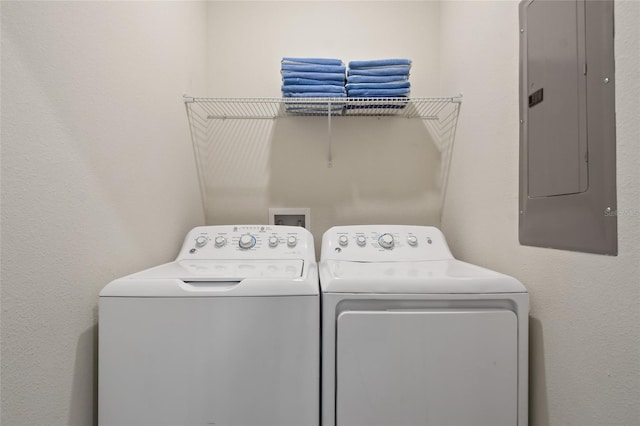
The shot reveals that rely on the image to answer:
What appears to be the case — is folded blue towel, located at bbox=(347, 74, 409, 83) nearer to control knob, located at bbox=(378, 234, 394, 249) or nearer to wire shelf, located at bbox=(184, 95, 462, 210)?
wire shelf, located at bbox=(184, 95, 462, 210)

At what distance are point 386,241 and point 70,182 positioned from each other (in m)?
1.04

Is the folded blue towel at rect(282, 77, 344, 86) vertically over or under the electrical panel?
over

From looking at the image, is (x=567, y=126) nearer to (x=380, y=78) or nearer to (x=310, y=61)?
(x=380, y=78)

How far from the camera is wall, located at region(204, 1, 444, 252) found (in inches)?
65.0

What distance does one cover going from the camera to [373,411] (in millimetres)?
Answer: 836

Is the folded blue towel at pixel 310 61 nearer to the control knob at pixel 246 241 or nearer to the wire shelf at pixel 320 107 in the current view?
the wire shelf at pixel 320 107

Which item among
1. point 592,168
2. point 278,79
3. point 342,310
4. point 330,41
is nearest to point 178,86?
point 278,79

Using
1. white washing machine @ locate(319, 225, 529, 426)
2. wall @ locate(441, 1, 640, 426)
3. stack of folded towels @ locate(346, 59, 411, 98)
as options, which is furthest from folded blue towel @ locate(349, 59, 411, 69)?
white washing machine @ locate(319, 225, 529, 426)

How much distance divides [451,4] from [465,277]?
135 cm

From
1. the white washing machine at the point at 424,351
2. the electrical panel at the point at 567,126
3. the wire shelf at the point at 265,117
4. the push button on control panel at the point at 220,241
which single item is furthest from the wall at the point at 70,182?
the electrical panel at the point at 567,126

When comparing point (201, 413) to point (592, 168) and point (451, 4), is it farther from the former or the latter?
point (451, 4)

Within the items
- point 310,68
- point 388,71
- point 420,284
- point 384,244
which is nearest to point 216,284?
point 420,284

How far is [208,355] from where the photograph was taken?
82 cm

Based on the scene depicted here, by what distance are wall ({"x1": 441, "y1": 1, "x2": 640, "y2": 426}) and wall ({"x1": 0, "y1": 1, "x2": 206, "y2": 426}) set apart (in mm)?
1222
